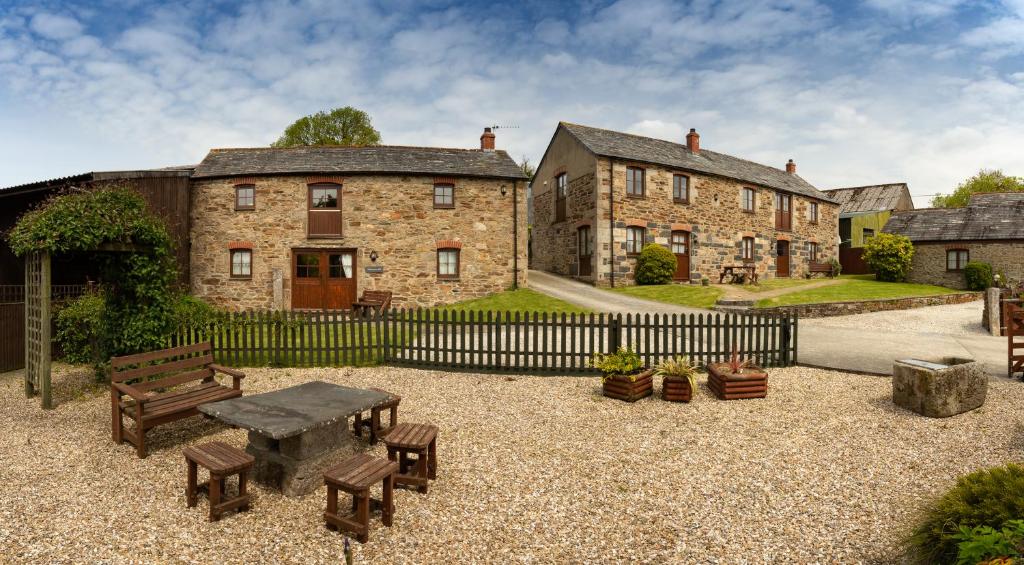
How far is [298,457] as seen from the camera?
4750 millimetres

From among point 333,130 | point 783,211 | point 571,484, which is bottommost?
point 571,484

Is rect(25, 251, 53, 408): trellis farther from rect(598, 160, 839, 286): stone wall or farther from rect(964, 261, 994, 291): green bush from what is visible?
rect(964, 261, 994, 291): green bush

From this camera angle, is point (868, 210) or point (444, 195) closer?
point (444, 195)

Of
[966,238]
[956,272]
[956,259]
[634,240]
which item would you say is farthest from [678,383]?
[966,238]

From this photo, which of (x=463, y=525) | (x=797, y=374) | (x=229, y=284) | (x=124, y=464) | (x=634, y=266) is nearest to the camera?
(x=463, y=525)

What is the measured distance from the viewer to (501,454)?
5.63 meters

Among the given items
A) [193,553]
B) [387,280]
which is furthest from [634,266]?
[193,553]

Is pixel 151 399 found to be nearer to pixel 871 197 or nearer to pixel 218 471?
pixel 218 471

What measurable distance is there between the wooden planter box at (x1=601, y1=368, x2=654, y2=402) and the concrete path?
171 inches

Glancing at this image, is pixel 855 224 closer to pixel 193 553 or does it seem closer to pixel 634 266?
pixel 634 266

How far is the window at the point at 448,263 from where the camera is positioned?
1977cm

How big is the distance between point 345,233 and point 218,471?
1612 centimetres

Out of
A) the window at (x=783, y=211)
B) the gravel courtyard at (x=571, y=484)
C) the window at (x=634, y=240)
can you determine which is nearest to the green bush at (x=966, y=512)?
the gravel courtyard at (x=571, y=484)

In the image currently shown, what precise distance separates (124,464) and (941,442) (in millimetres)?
9494
